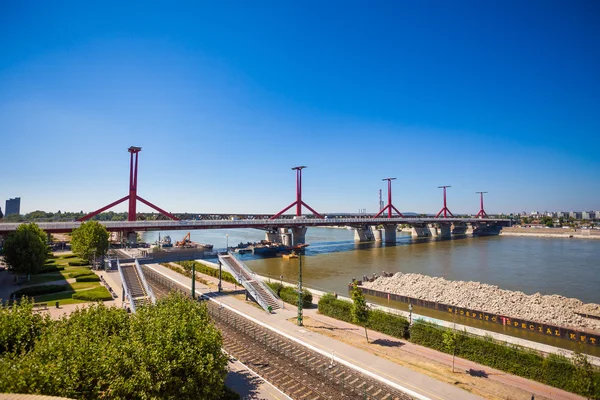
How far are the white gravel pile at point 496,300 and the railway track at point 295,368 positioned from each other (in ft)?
49.8

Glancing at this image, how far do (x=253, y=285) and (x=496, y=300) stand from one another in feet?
64.0

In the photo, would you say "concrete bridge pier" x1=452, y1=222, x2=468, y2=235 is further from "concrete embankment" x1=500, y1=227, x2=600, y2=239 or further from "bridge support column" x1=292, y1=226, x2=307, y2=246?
"bridge support column" x1=292, y1=226, x2=307, y2=246

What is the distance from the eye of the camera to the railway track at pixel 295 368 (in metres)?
12.4

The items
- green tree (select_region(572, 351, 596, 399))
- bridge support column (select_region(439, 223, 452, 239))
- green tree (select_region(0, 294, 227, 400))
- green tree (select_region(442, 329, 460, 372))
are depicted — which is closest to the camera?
green tree (select_region(0, 294, 227, 400))

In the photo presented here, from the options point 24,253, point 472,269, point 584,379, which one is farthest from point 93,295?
point 472,269

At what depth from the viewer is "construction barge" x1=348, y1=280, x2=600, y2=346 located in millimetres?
19203

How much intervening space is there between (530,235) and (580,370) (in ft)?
383

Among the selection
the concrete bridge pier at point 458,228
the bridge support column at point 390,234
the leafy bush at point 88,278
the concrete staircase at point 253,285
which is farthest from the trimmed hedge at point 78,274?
the concrete bridge pier at point 458,228

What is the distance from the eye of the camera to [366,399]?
464 inches

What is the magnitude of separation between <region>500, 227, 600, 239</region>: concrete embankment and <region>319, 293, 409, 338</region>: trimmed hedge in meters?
110

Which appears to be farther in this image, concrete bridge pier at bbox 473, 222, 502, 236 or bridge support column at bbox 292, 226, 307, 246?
concrete bridge pier at bbox 473, 222, 502, 236

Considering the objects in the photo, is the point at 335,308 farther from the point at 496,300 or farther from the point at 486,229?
the point at 486,229

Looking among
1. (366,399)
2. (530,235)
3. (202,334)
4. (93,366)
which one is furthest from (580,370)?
(530,235)

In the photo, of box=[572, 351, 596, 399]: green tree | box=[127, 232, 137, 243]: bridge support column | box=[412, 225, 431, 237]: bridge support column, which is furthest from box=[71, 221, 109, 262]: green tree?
box=[412, 225, 431, 237]: bridge support column
